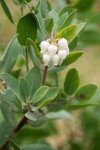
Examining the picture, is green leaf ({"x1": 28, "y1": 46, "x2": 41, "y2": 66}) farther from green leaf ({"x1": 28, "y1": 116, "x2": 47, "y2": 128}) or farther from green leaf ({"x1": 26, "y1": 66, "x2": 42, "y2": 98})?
green leaf ({"x1": 28, "y1": 116, "x2": 47, "y2": 128})

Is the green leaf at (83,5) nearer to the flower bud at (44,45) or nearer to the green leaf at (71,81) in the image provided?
the green leaf at (71,81)

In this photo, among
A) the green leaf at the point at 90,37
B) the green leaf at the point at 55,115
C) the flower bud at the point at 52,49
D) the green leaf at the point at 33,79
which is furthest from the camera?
the green leaf at the point at 90,37

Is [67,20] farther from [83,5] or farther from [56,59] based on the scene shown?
[83,5]

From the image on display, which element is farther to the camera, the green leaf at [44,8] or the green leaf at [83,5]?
the green leaf at [83,5]

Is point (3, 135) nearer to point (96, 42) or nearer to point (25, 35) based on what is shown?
point (25, 35)

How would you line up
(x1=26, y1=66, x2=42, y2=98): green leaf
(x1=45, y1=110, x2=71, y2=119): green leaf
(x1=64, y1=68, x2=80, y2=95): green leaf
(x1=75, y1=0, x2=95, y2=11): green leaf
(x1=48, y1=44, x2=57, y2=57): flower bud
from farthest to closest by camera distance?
(x1=75, y1=0, x2=95, y2=11): green leaf
(x1=45, y1=110, x2=71, y2=119): green leaf
(x1=64, y1=68, x2=80, y2=95): green leaf
(x1=26, y1=66, x2=42, y2=98): green leaf
(x1=48, y1=44, x2=57, y2=57): flower bud

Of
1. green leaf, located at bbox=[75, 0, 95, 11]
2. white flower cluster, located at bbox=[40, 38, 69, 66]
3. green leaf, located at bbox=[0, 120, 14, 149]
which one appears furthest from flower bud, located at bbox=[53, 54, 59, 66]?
green leaf, located at bbox=[75, 0, 95, 11]

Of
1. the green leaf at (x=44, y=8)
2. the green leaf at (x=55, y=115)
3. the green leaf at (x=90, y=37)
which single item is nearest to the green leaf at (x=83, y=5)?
the green leaf at (x=90, y=37)
